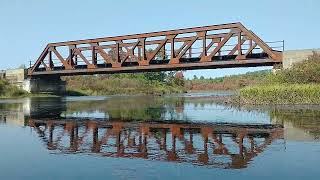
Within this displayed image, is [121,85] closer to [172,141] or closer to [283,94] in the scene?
[283,94]

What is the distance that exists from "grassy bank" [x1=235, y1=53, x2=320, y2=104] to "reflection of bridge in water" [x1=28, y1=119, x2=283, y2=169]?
15.5 meters

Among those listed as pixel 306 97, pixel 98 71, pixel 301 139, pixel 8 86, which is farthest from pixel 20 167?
pixel 8 86

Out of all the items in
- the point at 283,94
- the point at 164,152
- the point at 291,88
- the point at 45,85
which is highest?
the point at 45,85

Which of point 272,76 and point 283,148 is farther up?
point 272,76

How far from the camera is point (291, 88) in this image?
35875 millimetres

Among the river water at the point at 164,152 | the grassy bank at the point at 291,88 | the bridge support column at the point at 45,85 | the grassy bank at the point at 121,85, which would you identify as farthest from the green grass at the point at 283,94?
the grassy bank at the point at 121,85

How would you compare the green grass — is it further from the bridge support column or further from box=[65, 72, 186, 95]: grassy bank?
box=[65, 72, 186, 95]: grassy bank

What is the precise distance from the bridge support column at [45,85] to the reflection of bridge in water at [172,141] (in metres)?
56.9

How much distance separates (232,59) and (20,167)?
38723 millimetres

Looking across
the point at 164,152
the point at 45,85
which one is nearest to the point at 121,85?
the point at 45,85

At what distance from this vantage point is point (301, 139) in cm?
Result: 1617

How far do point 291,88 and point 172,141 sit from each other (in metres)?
22.2

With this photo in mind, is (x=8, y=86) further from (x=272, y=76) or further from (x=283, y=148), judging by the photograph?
(x=283, y=148)

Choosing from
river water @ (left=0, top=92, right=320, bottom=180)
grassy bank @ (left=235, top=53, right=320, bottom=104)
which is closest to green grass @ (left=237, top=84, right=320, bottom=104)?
grassy bank @ (left=235, top=53, right=320, bottom=104)
